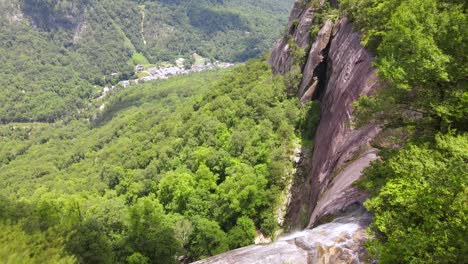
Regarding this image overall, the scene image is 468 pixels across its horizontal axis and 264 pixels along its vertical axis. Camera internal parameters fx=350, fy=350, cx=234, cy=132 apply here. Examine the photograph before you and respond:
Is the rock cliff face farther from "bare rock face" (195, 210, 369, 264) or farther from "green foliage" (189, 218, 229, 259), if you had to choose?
"green foliage" (189, 218, 229, 259)

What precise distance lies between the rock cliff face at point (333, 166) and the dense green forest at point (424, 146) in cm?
261

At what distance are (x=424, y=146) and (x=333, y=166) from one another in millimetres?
15029

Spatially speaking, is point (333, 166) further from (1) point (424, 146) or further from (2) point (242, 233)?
(1) point (424, 146)

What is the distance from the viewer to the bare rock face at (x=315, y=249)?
16.8m

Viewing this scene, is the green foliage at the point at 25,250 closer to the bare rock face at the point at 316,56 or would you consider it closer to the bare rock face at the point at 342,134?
the bare rock face at the point at 342,134

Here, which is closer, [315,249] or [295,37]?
[315,249]

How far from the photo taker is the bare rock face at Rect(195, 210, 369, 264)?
55.1 ft

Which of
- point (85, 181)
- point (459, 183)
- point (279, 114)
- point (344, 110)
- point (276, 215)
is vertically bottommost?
point (85, 181)

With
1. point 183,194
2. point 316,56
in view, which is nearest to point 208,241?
point 183,194

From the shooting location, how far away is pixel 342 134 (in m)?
31.7

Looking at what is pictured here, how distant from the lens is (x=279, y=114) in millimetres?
55625

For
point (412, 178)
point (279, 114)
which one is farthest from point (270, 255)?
point (279, 114)

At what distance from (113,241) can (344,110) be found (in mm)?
27667

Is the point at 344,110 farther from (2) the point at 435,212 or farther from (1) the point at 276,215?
(2) the point at 435,212
